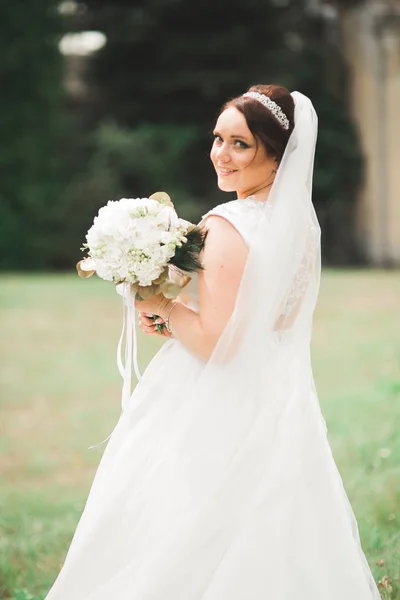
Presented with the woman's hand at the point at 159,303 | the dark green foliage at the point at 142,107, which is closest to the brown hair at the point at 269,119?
the woman's hand at the point at 159,303

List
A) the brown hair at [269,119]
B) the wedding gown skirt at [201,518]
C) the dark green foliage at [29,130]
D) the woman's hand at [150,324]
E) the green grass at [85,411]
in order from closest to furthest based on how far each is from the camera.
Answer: the wedding gown skirt at [201,518] → the brown hair at [269,119] → the woman's hand at [150,324] → the green grass at [85,411] → the dark green foliage at [29,130]

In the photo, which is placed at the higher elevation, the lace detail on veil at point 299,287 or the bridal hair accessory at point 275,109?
the bridal hair accessory at point 275,109

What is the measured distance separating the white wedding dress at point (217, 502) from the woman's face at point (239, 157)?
0.28ft

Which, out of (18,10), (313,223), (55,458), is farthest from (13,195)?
(313,223)

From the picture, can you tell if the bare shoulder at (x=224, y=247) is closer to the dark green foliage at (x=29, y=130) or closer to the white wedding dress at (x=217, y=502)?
the white wedding dress at (x=217, y=502)

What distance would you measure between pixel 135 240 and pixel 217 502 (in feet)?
2.71

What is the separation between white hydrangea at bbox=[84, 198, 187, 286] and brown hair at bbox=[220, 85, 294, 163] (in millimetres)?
370

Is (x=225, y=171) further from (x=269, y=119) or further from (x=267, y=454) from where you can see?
(x=267, y=454)

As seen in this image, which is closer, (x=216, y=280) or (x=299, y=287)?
(x=216, y=280)

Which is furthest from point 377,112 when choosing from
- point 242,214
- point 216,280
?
point 216,280

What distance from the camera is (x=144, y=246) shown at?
2.67 meters

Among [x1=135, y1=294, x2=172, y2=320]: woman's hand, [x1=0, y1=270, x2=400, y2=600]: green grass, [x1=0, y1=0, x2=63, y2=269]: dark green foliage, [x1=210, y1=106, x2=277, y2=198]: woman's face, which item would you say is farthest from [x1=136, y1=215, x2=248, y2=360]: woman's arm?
[x1=0, y1=0, x2=63, y2=269]: dark green foliage

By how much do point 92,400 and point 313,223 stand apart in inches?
236

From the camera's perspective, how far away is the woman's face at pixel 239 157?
2.80 metres
